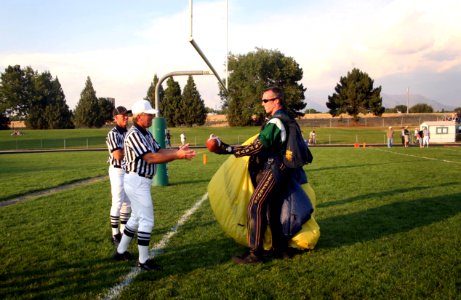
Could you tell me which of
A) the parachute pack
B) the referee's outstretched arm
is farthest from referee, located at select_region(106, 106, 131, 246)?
the parachute pack

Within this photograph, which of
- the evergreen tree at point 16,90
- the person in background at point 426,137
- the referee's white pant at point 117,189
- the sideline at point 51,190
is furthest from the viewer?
the evergreen tree at point 16,90

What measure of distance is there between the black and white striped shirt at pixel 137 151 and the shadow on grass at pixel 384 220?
2.77 metres

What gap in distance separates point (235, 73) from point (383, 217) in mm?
67603

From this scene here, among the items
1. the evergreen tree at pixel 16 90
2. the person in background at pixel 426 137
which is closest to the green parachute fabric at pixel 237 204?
the person in background at pixel 426 137

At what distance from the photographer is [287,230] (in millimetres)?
5188

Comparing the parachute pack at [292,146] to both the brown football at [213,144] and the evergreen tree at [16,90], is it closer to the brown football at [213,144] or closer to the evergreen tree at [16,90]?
the brown football at [213,144]

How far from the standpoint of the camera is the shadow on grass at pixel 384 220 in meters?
5.92

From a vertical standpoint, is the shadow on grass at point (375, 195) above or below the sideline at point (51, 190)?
above

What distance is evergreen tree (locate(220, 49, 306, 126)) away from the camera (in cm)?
7069

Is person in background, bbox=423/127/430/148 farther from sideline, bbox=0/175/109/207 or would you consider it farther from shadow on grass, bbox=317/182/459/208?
sideline, bbox=0/175/109/207

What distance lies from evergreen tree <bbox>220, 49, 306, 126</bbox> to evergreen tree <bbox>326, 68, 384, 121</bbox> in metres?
8.27

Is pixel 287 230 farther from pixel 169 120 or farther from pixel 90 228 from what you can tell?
pixel 169 120

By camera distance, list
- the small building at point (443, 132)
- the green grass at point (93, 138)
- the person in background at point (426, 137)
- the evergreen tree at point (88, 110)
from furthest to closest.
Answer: the evergreen tree at point (88, 110) → the green grass at point (93, 138) → the small building at point (443, 132) → the person in background at point (426, 137)

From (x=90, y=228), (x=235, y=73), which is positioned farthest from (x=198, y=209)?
(x=235, y=73)
